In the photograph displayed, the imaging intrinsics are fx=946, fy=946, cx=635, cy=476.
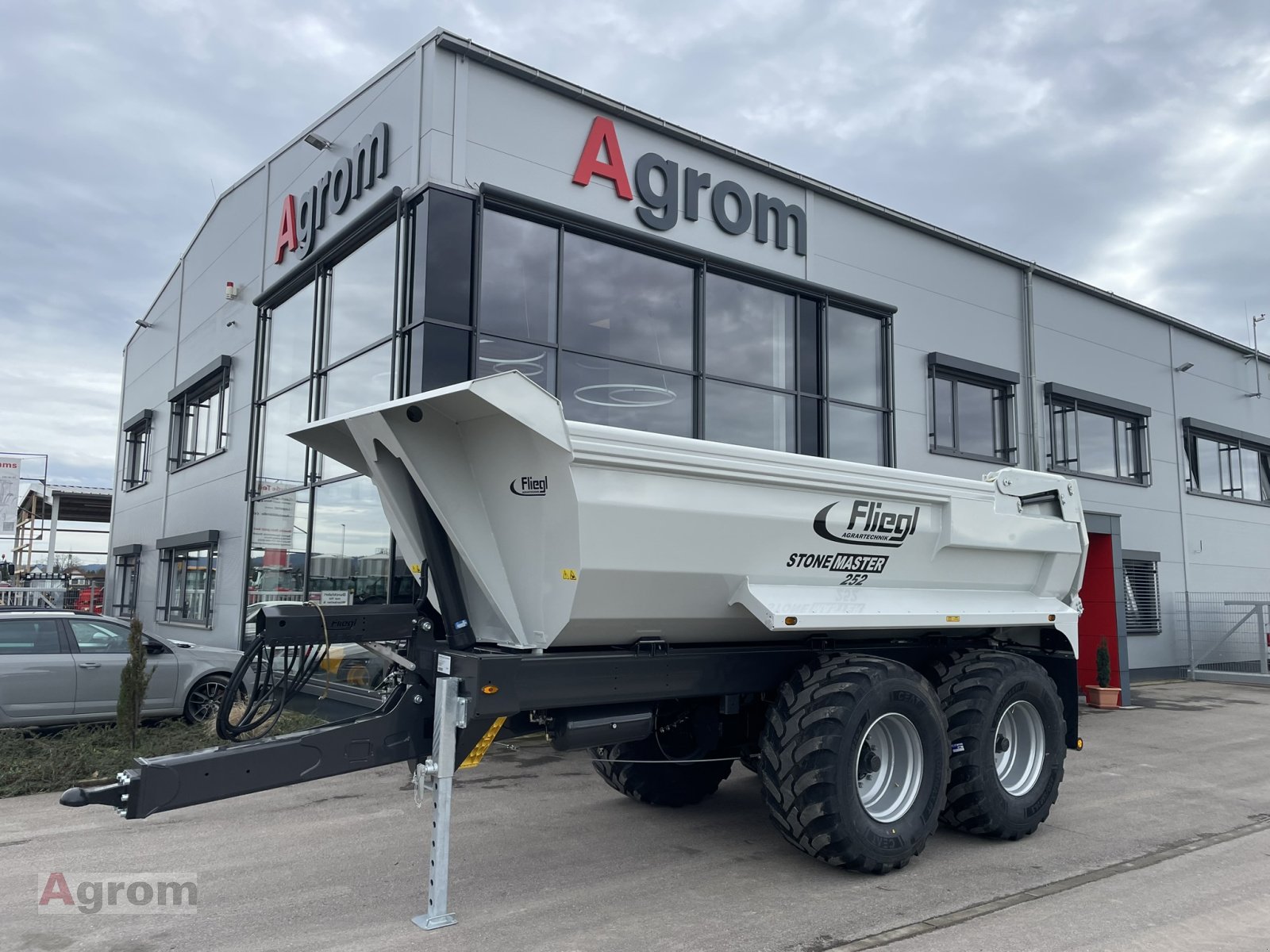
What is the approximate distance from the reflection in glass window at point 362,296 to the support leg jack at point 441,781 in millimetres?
6266

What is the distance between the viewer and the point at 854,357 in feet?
44.4

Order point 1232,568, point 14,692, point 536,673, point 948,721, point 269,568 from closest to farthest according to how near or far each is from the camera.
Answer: point 536,673, point 948,721, point 14,692, point 269,568, point 1232,568

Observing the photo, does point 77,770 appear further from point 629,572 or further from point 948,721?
point 948,721

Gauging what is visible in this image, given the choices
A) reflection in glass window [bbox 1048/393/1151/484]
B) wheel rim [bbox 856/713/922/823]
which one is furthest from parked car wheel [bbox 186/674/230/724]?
reflection in glass window [bbox 1048/393/1151/484]

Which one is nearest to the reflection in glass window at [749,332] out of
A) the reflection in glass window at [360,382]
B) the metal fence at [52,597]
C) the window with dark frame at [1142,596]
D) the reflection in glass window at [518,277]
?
the reflection in glass window at [518,277]

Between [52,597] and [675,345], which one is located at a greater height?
[675,345]

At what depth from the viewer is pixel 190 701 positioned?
10438 millimetres

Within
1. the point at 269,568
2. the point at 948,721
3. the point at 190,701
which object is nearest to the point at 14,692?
the point at 190,701

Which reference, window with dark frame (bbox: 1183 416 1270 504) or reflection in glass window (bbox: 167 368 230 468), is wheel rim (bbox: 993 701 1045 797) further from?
window with dark frame (bbox: 1183 416 1270 504)

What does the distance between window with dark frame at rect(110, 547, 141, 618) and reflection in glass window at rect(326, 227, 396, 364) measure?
419 inches

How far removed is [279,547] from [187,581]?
4969mm

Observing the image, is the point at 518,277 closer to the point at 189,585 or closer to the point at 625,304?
the point at 625,304

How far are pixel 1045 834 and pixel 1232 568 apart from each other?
Result: 16993mm

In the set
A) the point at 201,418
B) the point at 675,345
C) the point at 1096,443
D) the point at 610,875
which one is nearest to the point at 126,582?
the point at 201,418
